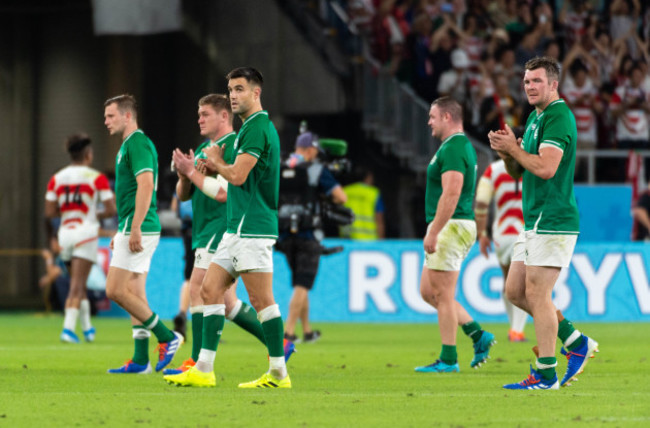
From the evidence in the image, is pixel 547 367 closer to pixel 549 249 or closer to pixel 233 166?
pixel 549 249

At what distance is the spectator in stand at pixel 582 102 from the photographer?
21750 millimetres

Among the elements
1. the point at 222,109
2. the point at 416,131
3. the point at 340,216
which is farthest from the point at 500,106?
the point at 222,109

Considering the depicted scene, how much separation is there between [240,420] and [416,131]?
15.7 m

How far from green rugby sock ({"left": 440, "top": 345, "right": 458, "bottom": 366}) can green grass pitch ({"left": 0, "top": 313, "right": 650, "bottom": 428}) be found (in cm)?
15

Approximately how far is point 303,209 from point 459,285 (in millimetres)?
5119

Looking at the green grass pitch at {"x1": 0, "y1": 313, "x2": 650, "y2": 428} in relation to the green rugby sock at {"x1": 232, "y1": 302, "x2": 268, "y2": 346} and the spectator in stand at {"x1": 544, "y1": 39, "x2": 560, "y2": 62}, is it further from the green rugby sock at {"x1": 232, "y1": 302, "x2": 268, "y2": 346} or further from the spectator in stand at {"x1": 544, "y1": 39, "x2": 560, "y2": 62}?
the spectator in stand at {"x1": 544, "y1": 39, "x2": 560, "y2": 62}

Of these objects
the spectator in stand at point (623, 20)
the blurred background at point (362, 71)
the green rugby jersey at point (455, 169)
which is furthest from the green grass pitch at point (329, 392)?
the spectator in stand at point (623, 20)

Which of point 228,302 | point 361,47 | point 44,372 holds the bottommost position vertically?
point 44,372

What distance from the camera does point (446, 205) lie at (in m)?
9.88

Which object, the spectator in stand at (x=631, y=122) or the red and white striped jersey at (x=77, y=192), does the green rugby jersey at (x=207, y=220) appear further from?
the spectator in stand at (x=631, y=122)

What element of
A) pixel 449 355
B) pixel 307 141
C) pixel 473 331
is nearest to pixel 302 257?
pixel 307 141

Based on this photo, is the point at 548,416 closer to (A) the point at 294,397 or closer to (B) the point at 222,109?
(A) the point at 294,397

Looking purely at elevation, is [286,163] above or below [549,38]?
below

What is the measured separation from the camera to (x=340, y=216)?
1420 centimetres
